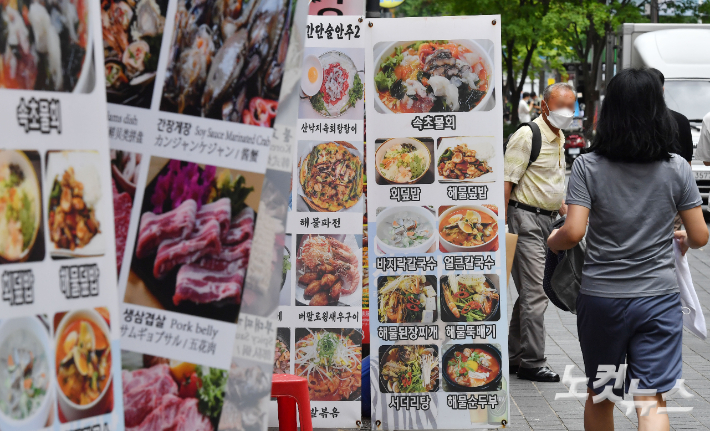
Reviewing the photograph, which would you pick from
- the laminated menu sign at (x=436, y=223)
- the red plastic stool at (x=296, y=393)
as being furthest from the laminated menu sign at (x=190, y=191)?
the laminated menu sign at (x=436, y=223)

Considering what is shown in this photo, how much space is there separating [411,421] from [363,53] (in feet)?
6.34

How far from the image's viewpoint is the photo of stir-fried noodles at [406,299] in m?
4.50

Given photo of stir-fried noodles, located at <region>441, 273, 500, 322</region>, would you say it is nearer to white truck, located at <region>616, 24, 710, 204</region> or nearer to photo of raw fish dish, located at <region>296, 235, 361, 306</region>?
photo of raw fish dish, located at <region>296, 235, 361, 306</region>

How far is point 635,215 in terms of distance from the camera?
3.51m

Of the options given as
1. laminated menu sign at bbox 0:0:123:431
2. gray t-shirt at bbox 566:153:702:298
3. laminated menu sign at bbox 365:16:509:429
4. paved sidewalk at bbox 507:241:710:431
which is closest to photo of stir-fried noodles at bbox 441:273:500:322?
laminated menu sign at bbox 365:16:509:429

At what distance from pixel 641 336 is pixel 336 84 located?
196 centimetres

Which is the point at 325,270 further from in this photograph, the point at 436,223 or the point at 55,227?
the point at 55,227

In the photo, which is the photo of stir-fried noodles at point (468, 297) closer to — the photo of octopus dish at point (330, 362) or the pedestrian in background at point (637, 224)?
the photo of octopus dish at point (330, 362)

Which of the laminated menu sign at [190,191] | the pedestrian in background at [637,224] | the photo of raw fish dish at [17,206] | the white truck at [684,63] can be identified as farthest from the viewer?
the white truck at [684,63]

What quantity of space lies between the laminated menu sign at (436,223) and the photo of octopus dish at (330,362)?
11 cm

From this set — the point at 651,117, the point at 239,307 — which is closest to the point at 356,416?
the point at 651,117

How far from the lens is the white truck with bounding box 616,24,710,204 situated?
50.4 feet

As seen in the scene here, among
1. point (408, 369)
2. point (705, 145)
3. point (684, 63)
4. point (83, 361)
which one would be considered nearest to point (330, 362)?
point (408, 369)

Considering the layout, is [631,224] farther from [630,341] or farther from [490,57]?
[490,57]
